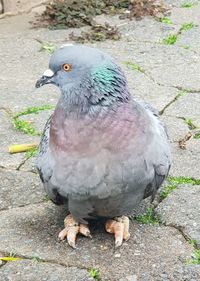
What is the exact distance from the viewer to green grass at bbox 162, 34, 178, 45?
6.16 meters

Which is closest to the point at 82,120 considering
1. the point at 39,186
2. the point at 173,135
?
the point at 39,186

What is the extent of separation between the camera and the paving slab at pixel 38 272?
10.5 feet

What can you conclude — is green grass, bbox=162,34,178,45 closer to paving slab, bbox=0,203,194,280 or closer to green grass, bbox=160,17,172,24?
green grass, bbox=160,17,172,24

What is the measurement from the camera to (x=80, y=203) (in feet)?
10.8

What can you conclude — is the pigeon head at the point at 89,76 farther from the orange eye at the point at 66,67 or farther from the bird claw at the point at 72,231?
the bird claw at the point at 72,231

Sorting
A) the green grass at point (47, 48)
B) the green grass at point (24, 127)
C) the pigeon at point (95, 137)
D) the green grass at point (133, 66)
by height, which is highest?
the pigeon at point (95, 137)

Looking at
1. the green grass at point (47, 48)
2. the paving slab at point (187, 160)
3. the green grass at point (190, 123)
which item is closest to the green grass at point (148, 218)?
the paving slab at point (187, 160)

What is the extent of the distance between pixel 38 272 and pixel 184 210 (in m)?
0.89

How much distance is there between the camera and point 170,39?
20.4 ft

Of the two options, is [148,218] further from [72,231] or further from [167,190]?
[72,231]

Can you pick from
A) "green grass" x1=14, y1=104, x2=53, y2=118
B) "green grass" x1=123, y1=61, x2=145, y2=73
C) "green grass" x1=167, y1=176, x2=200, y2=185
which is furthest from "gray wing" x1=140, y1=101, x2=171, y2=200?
"green grass" x1=123, y1=61, x2=145, y2=73

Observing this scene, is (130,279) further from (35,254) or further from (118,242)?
(35,254)

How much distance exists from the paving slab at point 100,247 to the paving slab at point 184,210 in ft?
0.19

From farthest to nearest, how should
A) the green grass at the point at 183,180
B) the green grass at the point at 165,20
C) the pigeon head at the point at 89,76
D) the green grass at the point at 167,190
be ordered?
the green grass at the point at 165,20
the green grass at the point at 183,180
the green grass at the point at 167,190
the pigeon head at the point at 89,76
